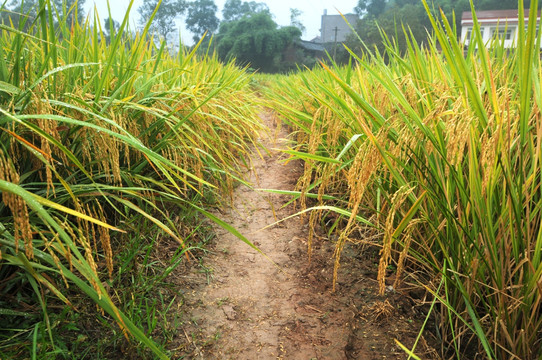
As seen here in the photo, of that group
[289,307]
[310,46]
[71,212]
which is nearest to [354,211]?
[71,212]

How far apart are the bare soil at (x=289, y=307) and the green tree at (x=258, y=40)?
855 inches

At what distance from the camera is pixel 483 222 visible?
1.02 m

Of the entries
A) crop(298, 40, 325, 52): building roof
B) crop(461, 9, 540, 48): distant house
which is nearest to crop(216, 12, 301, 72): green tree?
crop(298, 40, 325, 52): building roof

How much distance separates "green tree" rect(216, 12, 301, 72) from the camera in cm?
2325

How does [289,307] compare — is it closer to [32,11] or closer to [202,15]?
[32,11]

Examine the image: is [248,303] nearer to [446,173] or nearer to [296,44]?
Answer: [446,173]

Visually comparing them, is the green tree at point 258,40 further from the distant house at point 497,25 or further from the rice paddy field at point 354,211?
the rice paddy field at point 354,211

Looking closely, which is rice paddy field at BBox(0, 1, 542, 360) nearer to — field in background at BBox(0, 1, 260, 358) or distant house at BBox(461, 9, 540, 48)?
field in background at BBox(0, 1, 260, 358)

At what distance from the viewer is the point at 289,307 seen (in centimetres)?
155

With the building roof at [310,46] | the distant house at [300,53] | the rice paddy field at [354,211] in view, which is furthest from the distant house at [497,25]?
the building roof at [310,46]

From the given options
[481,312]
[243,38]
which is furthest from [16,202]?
[243,38]

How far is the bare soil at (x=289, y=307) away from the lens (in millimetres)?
1307

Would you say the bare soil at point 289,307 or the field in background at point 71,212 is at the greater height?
the field in background at point 71,212

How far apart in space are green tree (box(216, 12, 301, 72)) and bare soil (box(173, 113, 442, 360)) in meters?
21.7
